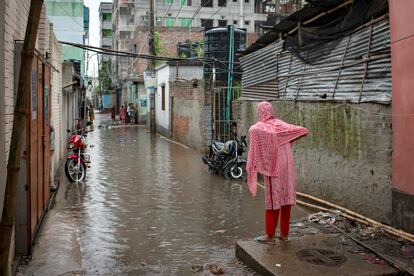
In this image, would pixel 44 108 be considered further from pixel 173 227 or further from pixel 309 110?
pixel 309 110

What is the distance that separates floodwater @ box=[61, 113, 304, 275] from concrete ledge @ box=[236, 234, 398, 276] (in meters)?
0.21

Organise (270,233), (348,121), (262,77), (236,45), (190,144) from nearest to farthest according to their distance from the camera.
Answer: (270,233) → (348,121) → (262,77) → (190,144) → (236,45)

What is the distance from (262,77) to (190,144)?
26.1 ft

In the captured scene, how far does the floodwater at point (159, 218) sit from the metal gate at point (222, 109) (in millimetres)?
2588

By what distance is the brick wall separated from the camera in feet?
21.9

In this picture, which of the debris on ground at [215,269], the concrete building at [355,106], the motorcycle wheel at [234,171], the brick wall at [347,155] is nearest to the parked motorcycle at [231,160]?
the motorcycle wheel at [234,171]

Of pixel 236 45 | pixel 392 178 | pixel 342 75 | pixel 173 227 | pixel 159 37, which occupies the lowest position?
pixel 173 227

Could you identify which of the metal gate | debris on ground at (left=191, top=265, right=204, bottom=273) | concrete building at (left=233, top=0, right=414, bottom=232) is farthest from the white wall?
debris on ground at (left=191, top=265, right=204, bottom=273)

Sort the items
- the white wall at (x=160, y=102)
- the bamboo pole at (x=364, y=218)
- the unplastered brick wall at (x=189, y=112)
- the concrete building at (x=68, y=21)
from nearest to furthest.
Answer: the bamboo pole at (x=364, y=218) < the unplastered brick wall at (x=189, y=112) < the white wall at (x=160, y=102) < the concrete building at (x=68, y=21)

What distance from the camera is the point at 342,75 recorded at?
7.94m

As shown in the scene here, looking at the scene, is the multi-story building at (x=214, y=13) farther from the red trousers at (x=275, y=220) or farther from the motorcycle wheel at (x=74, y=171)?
the red trousers at (x=275, y=220)

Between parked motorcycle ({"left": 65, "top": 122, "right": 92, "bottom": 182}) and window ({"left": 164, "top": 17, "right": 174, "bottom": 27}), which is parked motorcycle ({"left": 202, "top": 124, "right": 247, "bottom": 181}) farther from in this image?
window ({"left": 164, "top": 17, "right": 174, "bottom": 27})

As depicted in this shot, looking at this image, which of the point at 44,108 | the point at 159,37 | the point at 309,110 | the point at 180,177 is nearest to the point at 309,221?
the point at 309,110

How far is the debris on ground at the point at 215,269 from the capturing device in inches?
215
